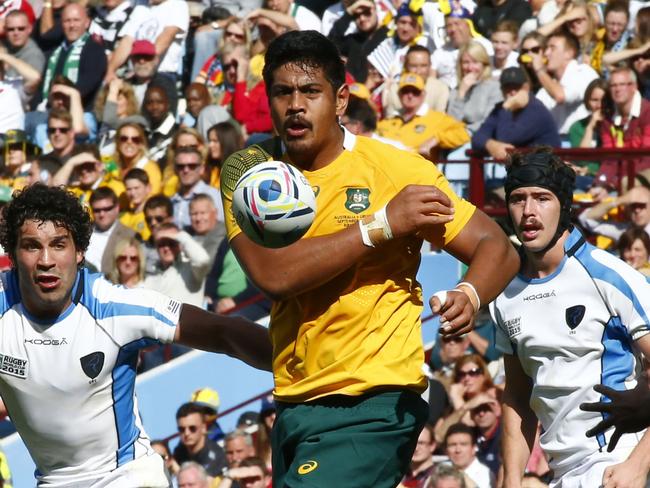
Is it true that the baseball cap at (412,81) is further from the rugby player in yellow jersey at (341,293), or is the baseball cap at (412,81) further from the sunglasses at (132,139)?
the rugby player in yellow jersey at (341,293)

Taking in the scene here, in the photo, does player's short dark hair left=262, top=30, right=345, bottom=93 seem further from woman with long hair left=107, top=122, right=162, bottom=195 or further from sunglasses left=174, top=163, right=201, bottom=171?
woman with long hair left=107, top=122, right=162, bottom=195

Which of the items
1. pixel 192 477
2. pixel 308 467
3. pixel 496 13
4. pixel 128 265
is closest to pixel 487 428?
pixel 192 477

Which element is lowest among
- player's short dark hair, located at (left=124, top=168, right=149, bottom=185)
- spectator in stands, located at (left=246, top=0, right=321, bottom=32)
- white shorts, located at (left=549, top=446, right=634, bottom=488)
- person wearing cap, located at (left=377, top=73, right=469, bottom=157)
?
white shorts, located at (left=549, top=446, right=634, bottom=488)

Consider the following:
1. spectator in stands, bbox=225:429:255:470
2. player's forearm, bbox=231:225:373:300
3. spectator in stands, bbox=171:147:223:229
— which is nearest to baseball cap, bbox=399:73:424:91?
spectator in stands, bbox=171:147:223:229

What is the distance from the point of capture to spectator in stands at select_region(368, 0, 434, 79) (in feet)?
47.2

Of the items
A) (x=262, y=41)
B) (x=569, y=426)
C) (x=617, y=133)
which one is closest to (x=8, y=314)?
(x=569, y=426)

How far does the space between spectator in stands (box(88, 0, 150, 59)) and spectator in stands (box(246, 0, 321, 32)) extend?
167cm

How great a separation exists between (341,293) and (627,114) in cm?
734

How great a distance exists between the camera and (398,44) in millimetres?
14594

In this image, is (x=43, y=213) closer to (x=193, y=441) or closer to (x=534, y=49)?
(x=193, y=441)

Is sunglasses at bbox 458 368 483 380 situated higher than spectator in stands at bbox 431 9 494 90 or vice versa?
spectator in stands at bbox 431 9 494 90

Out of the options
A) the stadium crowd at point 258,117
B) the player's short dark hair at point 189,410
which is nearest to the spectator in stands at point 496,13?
the stadium crowd at point 258,117

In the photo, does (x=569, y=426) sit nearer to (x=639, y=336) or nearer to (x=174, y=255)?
(x=639, y=336)

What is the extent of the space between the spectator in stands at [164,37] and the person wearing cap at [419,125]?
3676mm
